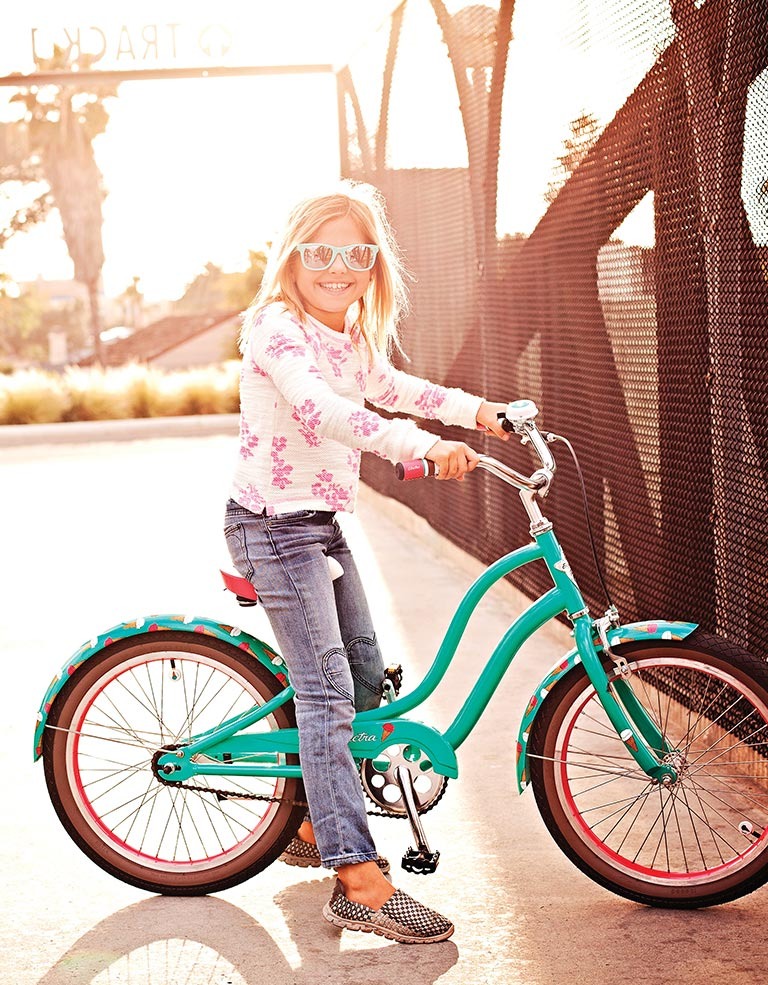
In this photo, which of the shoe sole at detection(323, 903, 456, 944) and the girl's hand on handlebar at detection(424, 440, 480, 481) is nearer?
the girl's hand on handlebar at detection(424, 440, 480, 481)

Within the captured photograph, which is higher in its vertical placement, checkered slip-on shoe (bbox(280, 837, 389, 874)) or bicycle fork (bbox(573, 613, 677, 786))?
bicycle fork (bbox(573, 613, 677, 786))

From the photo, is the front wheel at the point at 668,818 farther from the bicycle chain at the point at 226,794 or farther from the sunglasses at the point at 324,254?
the sunglasses at the point at 324,254

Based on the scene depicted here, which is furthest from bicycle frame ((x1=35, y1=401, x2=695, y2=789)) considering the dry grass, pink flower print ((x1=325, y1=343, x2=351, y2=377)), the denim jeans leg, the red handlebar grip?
the dry grass

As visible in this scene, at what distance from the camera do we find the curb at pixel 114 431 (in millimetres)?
17047

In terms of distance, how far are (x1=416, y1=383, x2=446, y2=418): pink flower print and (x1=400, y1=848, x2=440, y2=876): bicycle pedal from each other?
1.10m

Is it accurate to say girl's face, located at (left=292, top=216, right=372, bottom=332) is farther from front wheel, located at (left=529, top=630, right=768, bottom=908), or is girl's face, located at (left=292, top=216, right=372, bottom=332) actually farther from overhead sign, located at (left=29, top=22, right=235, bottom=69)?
overhead sign, located at (left=29, top=22, right=235, bottom=69)

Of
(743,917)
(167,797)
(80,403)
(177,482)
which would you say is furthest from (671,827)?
(80,403)

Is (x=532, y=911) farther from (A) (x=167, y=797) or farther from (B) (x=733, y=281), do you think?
(B) (x=733, y=281)

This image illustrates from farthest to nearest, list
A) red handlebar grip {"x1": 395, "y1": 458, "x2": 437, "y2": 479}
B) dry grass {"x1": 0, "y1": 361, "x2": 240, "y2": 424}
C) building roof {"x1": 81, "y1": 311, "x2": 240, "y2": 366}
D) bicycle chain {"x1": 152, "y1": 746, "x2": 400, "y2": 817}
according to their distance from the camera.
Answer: building roof {"x1": 81, "y1": 311, "x2": 240, "y2": 366} → dry grass {"x1": 0, "y1": 361, "x2": 240, "y2": 424} → bicycle chain {"x1": 152, "y1": 746, "x2": 400, "y2": 817} → red handlebar grip {"x1": 395, "y1": 458, "x2": 437, "y2": 479}

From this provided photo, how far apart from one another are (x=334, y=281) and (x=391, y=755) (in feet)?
3.85

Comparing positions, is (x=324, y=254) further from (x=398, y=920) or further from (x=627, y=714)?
(x=398, y=920)

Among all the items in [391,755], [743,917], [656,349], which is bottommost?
[743,917]

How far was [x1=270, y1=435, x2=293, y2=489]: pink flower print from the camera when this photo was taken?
3613mm

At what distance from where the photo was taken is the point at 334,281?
365 cm
